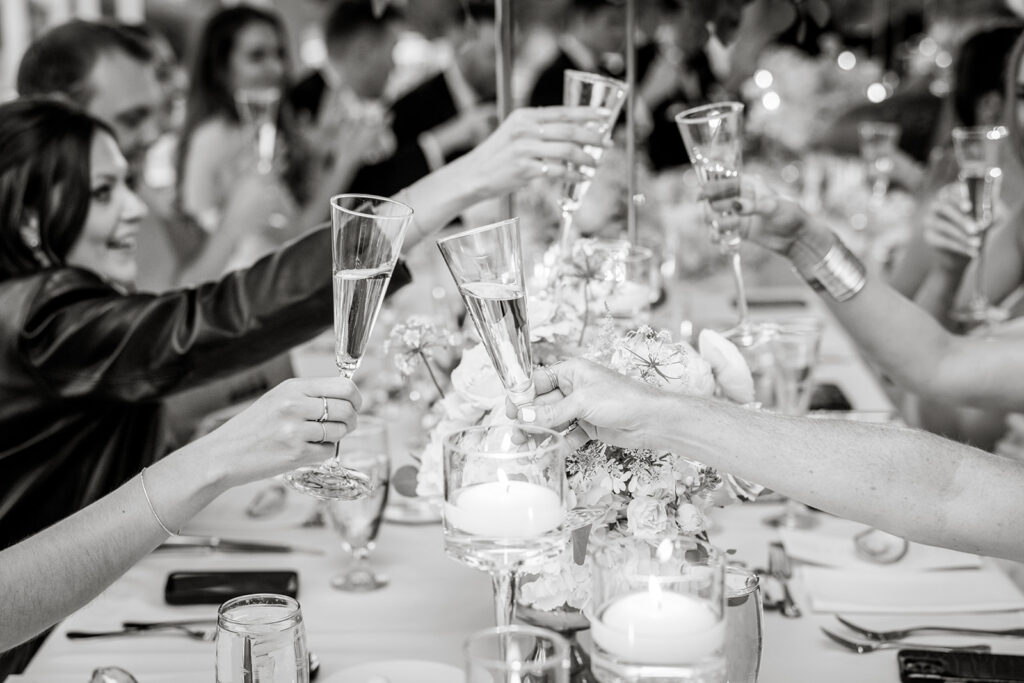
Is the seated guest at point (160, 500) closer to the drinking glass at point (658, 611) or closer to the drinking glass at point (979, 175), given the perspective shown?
the drinking glass at point (658, 611)

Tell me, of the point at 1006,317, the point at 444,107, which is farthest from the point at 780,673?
the point at 444,107

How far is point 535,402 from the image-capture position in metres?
1.21

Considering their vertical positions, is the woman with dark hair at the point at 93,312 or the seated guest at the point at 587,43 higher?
the seated guest at the point at 587,43

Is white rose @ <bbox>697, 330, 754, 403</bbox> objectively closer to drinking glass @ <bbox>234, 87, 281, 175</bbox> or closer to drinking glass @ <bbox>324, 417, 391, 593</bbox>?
drinking glass @ <bbox>324, 417, 391, 593</bbox>

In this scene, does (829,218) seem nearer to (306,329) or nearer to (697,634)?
(306,329)

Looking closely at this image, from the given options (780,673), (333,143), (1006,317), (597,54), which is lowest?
(780,673)

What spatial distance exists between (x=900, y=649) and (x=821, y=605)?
150 mm

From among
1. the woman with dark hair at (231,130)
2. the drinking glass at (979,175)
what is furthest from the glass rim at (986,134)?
the woman with dark hair at (231,130)

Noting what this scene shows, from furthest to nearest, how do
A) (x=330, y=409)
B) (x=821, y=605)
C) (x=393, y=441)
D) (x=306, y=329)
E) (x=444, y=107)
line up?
(x=444, y=107) → (x=393, y=441) → (x=306, y=329) → (x=821, y=605) → (x=330, y=409)

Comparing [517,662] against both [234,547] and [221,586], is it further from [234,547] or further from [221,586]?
[234,547]

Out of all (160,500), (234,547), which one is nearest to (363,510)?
(234,547)

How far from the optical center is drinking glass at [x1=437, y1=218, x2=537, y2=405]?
1.13 m

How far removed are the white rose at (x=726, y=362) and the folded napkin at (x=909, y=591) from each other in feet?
1.28

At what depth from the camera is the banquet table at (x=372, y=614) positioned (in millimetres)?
1387
